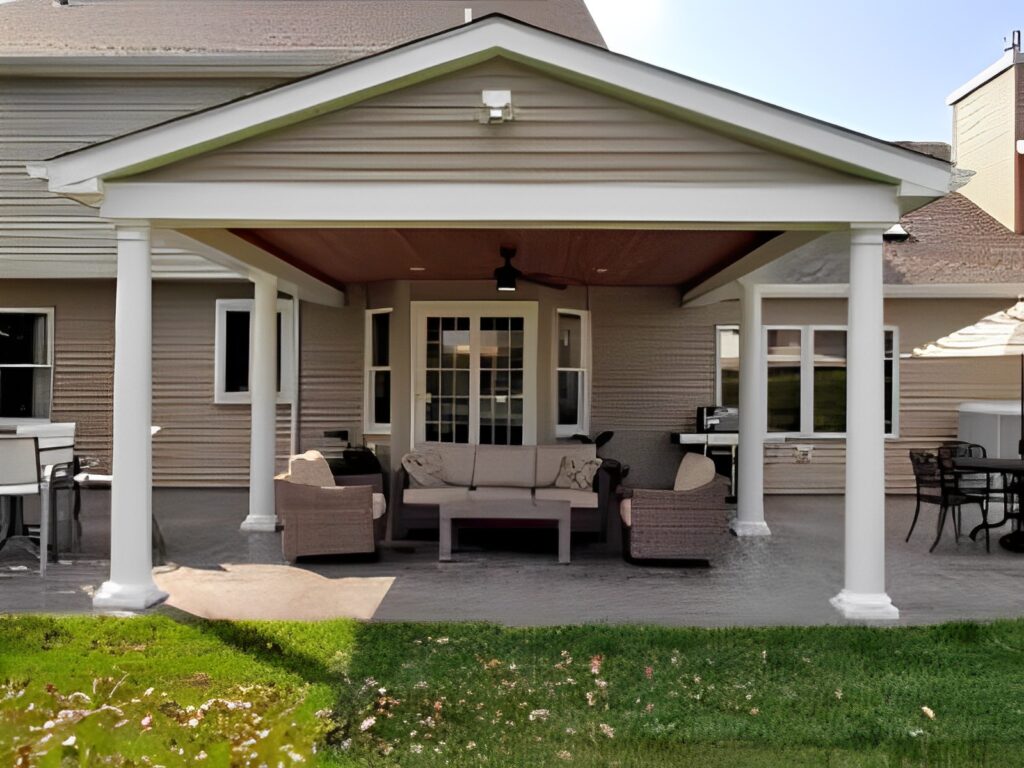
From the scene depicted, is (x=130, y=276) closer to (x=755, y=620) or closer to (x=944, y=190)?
(x=755, y=620)

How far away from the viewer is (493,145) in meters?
6.26

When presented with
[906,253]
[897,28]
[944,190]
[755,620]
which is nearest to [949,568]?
[755,620]

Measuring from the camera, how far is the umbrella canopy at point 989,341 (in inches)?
335

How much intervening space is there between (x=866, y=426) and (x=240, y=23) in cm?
1185

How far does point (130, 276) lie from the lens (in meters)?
6.41

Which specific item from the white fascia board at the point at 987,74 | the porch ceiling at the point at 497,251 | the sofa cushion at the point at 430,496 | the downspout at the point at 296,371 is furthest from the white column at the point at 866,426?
the white fascia board at the point at 987,74

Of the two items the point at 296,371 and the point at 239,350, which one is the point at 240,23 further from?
the point at 296,371

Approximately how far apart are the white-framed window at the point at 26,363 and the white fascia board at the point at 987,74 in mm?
14023

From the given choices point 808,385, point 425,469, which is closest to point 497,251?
point 425,469

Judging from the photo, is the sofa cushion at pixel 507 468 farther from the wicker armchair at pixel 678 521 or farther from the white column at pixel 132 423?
the white column at pixel 132 423

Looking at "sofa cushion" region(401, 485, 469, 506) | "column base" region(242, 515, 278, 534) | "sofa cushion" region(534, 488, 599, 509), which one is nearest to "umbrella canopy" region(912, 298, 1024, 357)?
"sofa cushion" region(534, 488, 599, 509)

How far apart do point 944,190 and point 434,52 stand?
3.23m

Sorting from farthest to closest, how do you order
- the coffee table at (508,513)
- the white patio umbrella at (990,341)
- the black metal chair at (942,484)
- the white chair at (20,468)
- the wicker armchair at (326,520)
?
the black metal chair at (942,484) < the white patio umbrella at (990,341) < the coffee table at (508,513) < the wicker armchair at (326,520) < the white chair at (20,468)

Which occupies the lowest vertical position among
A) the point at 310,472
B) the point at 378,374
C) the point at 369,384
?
the point at 310,472
